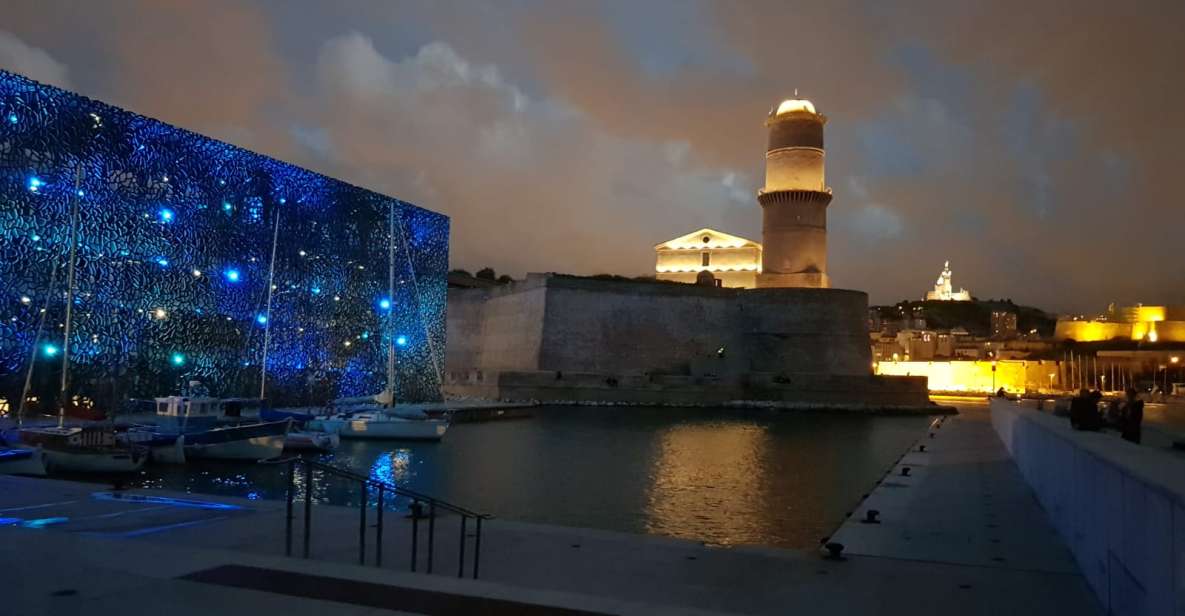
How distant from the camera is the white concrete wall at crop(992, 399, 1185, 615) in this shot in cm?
310

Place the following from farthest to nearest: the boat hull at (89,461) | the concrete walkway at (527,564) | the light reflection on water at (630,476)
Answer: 1. the boat hull at (89,461)
2. the light reflection on water at (630,476)
3. the concrete walkway at (527,564)

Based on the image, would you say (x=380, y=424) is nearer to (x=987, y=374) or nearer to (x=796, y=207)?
(x=796, y=207)

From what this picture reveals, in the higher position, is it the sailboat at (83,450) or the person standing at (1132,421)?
the person standing at (1132,421)

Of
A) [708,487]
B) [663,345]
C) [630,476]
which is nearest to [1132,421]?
[708,487]

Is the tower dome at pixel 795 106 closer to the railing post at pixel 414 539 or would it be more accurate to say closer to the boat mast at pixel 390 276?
the boat mast at pixel 390 276

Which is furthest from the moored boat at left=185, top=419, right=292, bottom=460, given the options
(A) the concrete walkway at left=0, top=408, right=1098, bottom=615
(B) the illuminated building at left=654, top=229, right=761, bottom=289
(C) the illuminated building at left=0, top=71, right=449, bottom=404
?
(B) the illuminated building at left=654, top=229, right=761, bottom=289

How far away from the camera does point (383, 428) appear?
19.3m

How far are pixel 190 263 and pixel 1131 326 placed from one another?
82.1 metres

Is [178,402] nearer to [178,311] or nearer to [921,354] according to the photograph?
[178,311]

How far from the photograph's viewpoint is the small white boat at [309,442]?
16953 mm

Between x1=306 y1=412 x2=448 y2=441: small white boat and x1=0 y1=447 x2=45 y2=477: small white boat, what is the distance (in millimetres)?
7361

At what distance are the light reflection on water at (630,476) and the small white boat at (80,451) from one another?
43cm

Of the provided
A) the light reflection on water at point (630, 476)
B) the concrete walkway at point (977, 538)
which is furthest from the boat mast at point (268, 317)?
the concrete walkway at point (977, 538)

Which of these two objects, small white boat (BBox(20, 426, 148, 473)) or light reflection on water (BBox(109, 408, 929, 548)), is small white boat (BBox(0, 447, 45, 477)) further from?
light reflection on water (BBox(109, 408, 929, 548))
